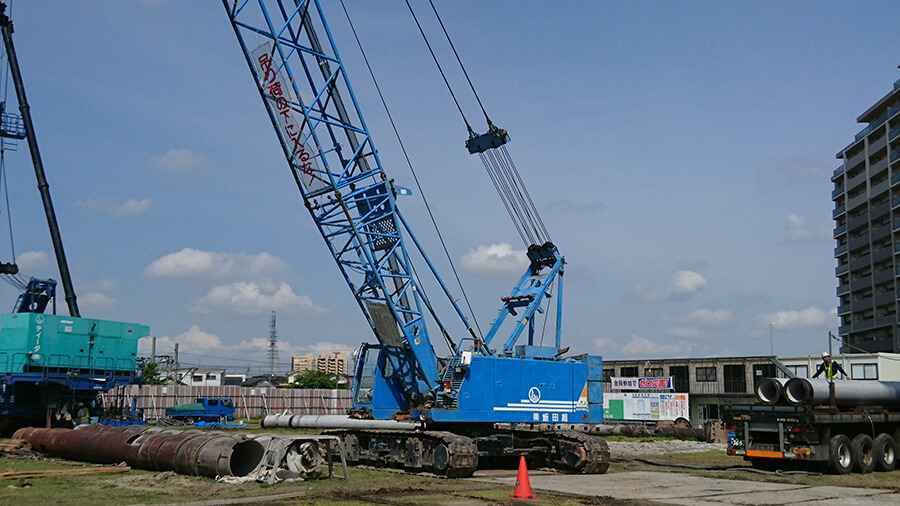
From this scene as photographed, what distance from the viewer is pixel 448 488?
1781 cm

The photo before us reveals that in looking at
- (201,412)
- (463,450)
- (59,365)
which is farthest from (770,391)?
(201,412)

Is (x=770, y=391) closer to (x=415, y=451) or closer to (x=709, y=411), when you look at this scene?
(x=415, y=451)

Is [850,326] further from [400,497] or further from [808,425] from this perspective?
[400,497]

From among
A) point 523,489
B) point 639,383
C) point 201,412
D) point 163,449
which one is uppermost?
point 639,383

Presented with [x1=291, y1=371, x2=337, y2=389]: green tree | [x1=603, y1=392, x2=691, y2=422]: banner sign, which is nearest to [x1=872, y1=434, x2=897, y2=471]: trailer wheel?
[x1=603, y1=392, x2=691, y2=422]: banner sign

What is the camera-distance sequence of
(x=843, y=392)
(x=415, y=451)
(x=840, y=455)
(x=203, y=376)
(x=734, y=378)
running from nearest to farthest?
(x=415, y=451), (x=840, y=455), (x=843, y=392), (x=734, y=378), (x=203, y=376)

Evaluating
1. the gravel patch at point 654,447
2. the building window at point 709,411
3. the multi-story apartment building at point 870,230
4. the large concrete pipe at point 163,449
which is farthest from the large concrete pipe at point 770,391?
the multi-story apartment building at point 870,230

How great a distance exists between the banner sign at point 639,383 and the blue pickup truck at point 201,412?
2813 cm

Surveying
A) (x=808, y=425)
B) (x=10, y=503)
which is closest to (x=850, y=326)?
(x=808, y=425)

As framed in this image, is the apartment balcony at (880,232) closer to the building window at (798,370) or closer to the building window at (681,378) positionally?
the building window at (681,378)

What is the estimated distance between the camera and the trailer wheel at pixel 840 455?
21344 millimetres

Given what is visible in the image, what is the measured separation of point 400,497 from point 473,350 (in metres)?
7.76

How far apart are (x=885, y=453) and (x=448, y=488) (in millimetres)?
12842

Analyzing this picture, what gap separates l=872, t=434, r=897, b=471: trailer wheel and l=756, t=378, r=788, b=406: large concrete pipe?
299 cm
